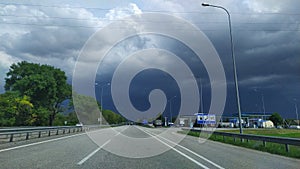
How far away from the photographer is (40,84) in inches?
1971

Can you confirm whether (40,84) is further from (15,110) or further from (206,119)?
(206,119)

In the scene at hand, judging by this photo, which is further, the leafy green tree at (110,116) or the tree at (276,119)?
the tree at (276,119)

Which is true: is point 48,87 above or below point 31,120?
above

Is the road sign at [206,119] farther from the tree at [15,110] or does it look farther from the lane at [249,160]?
the tree at [15,110]

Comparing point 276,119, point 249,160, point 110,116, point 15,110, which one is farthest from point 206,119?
point 276,119

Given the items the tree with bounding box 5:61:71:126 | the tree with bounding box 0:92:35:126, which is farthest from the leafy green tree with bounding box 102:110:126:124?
the tree with bounding box 0:92:35:126

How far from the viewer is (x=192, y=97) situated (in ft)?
56.4

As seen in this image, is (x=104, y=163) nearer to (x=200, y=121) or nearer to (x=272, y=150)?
(x=272, y=150)

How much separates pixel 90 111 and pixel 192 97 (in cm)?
Result: 7554

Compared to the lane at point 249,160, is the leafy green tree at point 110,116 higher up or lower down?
higher up

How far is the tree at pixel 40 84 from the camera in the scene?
5025 centimetres

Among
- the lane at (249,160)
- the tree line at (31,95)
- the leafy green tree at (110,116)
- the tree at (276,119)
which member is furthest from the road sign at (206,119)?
the tree at (276,119)

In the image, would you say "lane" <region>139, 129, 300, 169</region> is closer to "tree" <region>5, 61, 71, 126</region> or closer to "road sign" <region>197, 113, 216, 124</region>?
"road sign" <region>197, 113, 216, 124</region>

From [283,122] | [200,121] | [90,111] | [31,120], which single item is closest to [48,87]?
[31,120]
